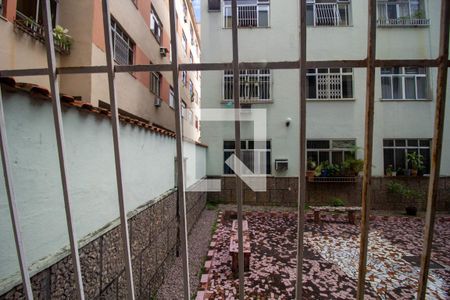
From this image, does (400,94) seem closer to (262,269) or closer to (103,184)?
(262,269)

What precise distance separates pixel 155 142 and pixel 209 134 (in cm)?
545

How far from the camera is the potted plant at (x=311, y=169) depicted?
7926mm

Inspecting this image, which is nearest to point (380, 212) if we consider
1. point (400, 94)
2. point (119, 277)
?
point (400, 94)

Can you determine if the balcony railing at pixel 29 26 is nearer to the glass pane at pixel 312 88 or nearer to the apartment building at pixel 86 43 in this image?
the apartment building at pixel 86 43

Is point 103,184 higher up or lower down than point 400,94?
lower down

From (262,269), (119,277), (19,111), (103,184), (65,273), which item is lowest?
(262,269)

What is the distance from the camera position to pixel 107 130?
2152mm

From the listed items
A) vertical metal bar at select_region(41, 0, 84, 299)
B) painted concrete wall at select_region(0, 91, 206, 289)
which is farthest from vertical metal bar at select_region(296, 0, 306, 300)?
painted concrete wall at select_region(0, 91, 206, 289)

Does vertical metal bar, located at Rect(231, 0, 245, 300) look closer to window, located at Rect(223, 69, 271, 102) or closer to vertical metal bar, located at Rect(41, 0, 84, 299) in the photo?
vertical metal bar, located at Rect(41, 0, 84, 299)

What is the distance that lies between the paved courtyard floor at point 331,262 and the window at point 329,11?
7.40m

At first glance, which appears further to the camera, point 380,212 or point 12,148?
point 380,212

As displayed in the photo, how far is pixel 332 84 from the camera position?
27.7ft

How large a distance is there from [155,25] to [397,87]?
9.97 m

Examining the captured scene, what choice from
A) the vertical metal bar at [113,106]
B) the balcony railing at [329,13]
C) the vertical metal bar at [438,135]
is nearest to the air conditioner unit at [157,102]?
the balcony railing at [329,13]
